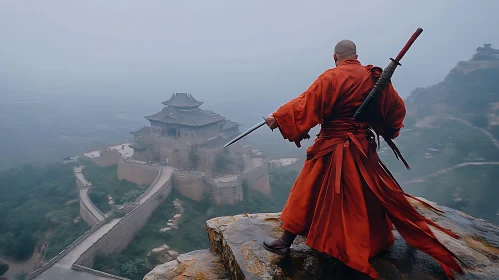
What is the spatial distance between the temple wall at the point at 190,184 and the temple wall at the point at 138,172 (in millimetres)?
1715

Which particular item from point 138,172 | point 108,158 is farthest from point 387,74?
point 108,158

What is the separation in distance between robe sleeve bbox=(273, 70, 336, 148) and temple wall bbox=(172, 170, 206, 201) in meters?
18.9

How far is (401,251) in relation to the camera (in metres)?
2.83

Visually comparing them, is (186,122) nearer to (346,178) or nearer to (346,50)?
(346,50)

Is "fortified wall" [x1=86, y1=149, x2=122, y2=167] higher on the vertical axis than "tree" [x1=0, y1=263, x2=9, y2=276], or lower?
higher

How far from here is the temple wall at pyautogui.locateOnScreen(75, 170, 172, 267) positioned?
14211 millimetres

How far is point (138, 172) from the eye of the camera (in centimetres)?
2252

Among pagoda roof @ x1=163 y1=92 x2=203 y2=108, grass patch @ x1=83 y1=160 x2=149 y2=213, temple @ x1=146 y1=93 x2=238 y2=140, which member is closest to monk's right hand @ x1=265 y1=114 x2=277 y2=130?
grass patch @ x1=83 y1=160 x2=149 y2=213

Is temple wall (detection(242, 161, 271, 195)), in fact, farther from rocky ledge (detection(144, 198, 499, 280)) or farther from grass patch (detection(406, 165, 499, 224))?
rocky ledge (detection(144, 198, 499, 280))

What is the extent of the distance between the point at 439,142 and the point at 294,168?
16.4 m

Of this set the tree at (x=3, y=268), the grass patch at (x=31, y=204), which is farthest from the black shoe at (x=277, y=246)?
the grass patch at (x=31, y=204)

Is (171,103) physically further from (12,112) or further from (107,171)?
(12,112)

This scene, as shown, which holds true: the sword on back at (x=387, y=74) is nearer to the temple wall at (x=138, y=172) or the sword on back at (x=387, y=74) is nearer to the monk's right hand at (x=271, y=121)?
the monk's right hand at (x=271, y=121)

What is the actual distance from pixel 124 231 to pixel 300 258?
1582 centimetres
